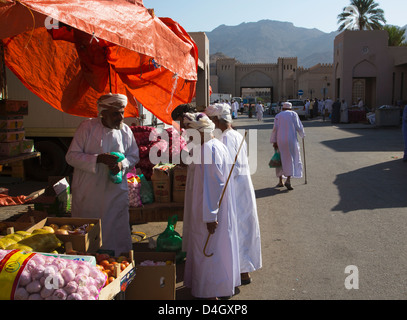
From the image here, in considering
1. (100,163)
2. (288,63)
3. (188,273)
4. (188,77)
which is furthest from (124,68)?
(288,63)

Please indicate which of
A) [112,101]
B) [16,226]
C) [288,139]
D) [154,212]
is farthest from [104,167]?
[288,139]

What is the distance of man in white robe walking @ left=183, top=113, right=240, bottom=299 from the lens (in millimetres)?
3762

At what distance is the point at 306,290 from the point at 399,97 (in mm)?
29759

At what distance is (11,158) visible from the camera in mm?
5676

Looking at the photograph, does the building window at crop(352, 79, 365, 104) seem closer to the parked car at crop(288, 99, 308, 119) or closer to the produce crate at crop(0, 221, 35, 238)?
the parked car at crop(288, 99, 308, 119)

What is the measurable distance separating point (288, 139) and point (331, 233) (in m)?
3.14

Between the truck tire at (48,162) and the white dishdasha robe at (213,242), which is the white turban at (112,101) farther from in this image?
the truck tire at (48,162)

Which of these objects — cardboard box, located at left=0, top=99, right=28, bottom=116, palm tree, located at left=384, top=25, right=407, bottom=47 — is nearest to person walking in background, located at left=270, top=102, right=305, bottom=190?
cardboard box, located at left=0, top=99, right=28, bottom=116

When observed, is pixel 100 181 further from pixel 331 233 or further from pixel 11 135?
pixel 331 233

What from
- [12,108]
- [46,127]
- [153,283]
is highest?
[12,108]

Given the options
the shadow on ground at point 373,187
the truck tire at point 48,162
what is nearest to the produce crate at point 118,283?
the shadow on ground at point 373,187

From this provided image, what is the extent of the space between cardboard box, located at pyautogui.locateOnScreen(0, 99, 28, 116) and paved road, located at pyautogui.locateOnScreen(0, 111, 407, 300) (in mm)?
2452

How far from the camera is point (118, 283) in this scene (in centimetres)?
304

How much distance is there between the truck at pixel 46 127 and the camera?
959 centimetres
